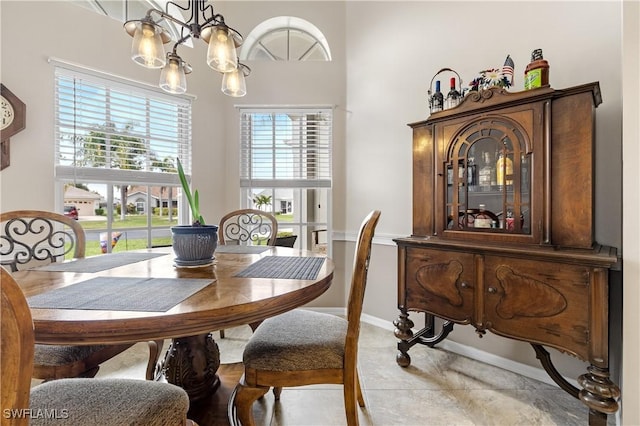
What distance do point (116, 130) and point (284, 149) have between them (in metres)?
1.43

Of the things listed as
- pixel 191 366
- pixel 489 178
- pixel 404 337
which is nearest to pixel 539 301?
pixel 489 178

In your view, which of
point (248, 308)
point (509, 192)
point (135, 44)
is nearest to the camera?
point (248, 308)

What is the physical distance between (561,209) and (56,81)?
3.29 meters

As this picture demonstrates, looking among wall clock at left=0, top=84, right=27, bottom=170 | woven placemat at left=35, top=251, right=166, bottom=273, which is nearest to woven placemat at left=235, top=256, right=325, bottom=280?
woven placemat at left=35, top=251, right=166, bottom=273

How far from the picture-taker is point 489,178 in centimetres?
174

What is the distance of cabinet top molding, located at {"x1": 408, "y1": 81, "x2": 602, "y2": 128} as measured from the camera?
142cm

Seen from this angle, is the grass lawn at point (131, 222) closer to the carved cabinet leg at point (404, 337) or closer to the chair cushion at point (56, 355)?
the chair cushion at point (56, 355)

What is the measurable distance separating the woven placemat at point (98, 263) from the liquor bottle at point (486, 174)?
6.43 ft

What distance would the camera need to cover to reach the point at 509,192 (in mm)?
1645

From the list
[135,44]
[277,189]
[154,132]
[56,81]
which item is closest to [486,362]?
[277,189]

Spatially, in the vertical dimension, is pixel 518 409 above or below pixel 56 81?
below

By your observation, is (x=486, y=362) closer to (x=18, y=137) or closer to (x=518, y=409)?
(x=518, y=409)

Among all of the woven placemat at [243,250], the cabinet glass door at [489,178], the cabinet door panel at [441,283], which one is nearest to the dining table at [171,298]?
the woven placemat at [243,250]

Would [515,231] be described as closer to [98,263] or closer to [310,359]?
[310,359]
